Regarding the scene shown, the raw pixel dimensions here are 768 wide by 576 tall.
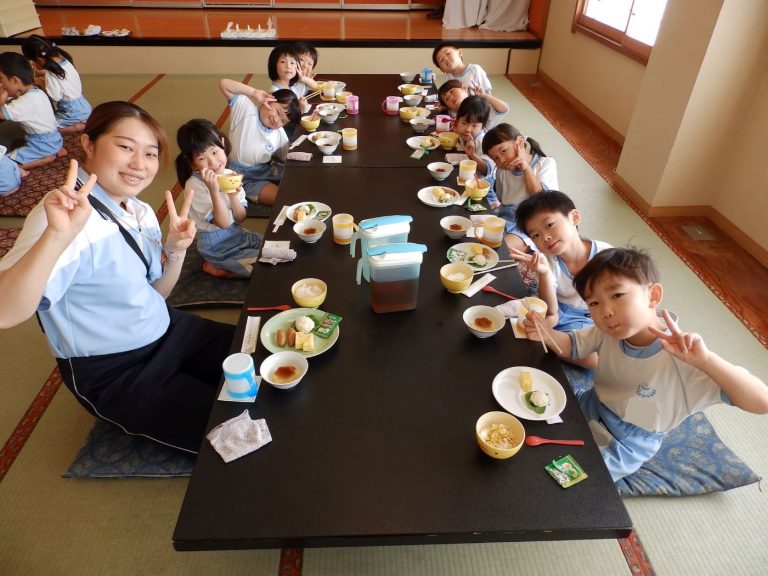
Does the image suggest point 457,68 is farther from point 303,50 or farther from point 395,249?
point 395,249

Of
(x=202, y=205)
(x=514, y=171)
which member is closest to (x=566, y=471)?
(x=514, y=171)

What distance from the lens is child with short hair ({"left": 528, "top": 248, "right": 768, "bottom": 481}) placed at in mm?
1275

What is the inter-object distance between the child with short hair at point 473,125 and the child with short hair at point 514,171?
0.36ft

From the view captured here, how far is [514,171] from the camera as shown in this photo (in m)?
2.73

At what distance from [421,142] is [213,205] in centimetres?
136

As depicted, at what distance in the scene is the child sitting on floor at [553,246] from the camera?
183 centimetres

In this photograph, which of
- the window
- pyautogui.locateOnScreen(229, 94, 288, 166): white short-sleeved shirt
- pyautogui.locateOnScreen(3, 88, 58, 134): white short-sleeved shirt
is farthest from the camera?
the window

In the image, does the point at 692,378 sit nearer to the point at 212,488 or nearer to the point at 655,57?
the point at 212,488

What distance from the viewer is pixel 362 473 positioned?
47.7 inches

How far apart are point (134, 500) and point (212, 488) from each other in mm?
865

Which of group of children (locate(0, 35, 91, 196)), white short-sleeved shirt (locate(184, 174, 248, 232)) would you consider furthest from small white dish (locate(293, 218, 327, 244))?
group of children (locate(0, 35, 91, 196))

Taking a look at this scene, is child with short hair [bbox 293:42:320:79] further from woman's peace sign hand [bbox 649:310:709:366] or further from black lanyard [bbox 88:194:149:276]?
woman's peace sign hand [bbox 649:310:709:366]

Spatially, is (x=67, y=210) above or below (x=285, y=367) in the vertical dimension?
above

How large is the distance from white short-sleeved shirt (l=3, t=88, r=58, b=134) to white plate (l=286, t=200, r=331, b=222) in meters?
3.31
